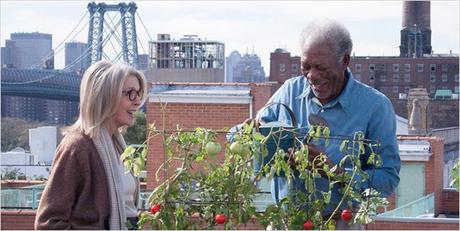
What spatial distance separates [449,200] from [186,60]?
3588cm

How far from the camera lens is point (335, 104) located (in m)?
3.30

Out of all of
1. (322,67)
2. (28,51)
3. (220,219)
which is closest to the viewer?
(220,219)

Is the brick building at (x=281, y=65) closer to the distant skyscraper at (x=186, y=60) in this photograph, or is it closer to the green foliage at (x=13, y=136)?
the distant skyscraper at (x=186, y=60)

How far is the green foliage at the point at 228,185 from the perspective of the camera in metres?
2.76

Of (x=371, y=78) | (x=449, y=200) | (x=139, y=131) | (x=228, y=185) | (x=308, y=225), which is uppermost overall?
(x=371, y=78)

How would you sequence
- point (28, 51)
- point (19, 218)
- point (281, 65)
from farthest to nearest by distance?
point (28, 51) → point (281, 65) → point (19, 218)

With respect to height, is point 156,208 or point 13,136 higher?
point 156,208

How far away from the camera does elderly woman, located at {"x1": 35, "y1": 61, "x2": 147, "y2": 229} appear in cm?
283

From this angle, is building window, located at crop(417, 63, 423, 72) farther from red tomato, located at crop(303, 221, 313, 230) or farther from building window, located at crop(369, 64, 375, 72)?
red tomato, located at crop(303, 221, 313, 230)

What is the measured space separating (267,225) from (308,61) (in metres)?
0.56

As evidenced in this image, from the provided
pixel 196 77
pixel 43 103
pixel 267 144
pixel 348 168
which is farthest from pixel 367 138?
pixel 43 103

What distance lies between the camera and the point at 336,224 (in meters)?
2.97

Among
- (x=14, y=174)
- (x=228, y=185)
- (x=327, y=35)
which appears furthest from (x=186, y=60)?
(x=228, y=185)

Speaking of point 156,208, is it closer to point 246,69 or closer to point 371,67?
point 371,67
